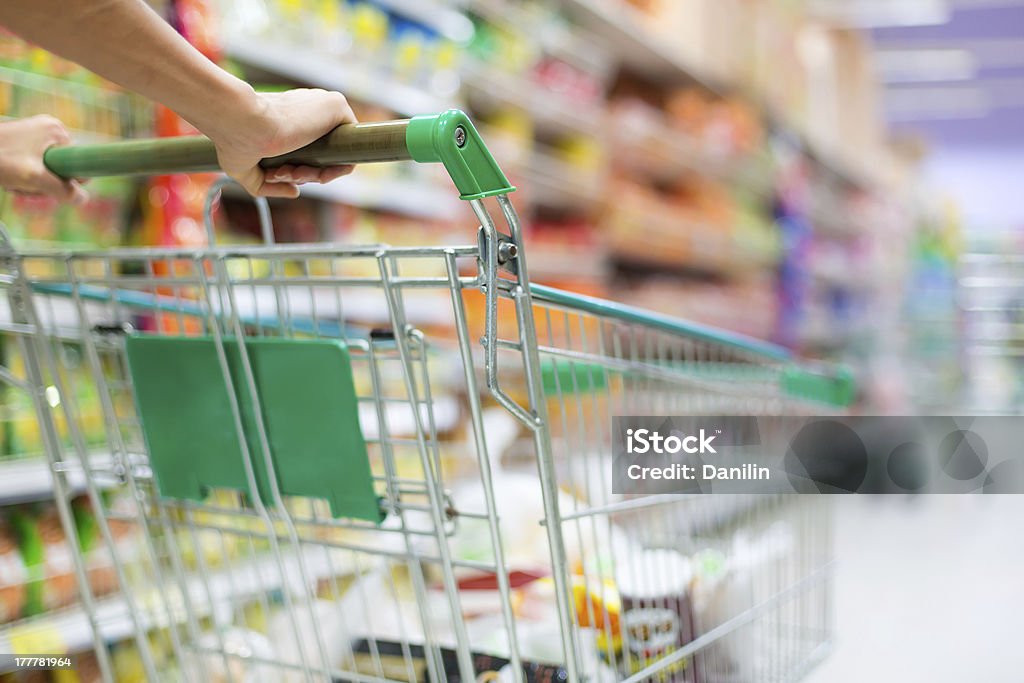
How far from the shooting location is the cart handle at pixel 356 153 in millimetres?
758

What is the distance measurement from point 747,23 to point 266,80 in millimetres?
3488

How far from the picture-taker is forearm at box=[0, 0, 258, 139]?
68 centimetres

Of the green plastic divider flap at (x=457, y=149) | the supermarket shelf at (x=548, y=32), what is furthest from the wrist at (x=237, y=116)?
the supermarket shelf at (x=548, y=32)

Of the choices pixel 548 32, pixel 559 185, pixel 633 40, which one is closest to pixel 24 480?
pixel 559 185

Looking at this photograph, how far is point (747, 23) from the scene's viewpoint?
507cm

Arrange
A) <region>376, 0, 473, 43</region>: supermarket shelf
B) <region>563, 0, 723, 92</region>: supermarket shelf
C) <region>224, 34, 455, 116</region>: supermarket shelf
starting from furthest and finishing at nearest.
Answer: <region>563, 0, 723, 92</region>: supermarket shelf, <region>376, 0, 473, 43</region>: supermarket shelf, <region>224, 34, 455, 116</region>: supermarket shelf

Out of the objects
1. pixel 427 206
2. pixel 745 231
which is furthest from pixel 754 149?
pixel 427 206

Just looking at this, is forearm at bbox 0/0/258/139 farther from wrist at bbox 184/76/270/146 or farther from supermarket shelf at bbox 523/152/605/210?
supermarket shelf at bbox 523/152/605/210

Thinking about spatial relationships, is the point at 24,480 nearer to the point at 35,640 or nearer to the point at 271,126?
the point at 35,640

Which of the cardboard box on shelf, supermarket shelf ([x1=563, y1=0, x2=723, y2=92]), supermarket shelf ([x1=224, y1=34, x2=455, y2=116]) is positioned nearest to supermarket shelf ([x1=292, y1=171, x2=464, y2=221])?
supermarket shelf ([x1=224, y1=34, x2=455, y2=116])

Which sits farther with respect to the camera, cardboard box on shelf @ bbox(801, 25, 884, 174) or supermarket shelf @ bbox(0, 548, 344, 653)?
cardboard box on shelf @ bbox(801, 25, 884, 174)

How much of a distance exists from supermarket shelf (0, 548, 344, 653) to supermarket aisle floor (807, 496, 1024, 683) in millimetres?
1116

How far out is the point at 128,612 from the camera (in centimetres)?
125

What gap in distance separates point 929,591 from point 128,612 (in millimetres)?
2536
